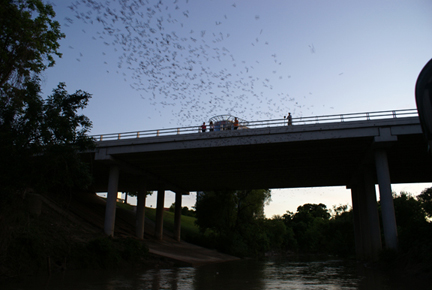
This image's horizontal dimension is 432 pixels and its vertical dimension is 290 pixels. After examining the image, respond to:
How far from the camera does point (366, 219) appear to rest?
106 feet

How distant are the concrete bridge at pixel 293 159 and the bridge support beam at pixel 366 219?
0.08 meters

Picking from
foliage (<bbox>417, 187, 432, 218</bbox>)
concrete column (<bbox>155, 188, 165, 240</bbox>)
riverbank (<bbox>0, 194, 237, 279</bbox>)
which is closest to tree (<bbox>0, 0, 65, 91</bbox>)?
riverbank (<bbox>0, 194, 237, 279</bbox>)

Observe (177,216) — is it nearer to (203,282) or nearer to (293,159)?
(293,159)

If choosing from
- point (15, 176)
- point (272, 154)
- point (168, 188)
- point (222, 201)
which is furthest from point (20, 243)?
point (222, 201)

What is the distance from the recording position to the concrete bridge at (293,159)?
76.6 ft

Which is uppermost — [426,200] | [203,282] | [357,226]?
[426,200]

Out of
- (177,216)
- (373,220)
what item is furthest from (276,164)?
(177,216)

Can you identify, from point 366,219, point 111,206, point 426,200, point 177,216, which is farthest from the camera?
point 177,216

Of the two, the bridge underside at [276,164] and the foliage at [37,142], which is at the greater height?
the bridge underside at [276,164]

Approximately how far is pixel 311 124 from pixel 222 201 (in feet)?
81.4

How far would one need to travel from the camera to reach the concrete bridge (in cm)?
2336

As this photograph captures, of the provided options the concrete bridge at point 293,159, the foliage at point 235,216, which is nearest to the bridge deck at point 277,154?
the concrete bridge at point 293,159

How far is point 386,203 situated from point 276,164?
10.9m

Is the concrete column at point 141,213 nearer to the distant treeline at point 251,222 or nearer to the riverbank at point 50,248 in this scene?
the riverbank at point 50,248
